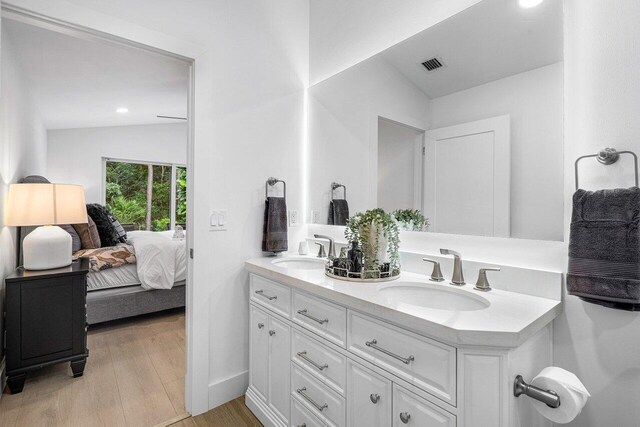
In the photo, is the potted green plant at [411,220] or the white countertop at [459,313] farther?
the potted green plant at [411,220]

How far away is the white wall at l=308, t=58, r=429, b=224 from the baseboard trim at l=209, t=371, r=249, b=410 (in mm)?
1167

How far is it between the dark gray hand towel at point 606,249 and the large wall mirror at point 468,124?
0.18 meters

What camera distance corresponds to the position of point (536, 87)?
127 cm

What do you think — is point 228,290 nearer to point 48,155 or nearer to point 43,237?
point 43,237

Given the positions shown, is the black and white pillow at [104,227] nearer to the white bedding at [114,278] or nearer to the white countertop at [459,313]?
the white bedding at [114,278]

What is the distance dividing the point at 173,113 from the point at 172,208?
215cm

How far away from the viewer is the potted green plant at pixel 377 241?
1.51m

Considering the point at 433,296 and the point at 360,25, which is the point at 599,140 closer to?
the point at 433,296

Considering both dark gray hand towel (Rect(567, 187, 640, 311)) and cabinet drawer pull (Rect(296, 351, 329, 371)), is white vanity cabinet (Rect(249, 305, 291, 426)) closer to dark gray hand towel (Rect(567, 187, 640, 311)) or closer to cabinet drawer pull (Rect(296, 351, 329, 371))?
cabinet drawer pull (Rect(296, 351, 329, 371))

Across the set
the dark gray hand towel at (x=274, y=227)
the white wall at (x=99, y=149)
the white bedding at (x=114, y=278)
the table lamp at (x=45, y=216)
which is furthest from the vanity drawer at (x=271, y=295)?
the white wall at (x=99, y=149)

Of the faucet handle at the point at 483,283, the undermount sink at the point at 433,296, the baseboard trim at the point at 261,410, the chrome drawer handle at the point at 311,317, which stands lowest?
the baseboard trim at the point at 261,410

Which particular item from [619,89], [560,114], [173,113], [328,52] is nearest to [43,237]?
[328,52]

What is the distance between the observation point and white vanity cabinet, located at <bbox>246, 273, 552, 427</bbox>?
902mm

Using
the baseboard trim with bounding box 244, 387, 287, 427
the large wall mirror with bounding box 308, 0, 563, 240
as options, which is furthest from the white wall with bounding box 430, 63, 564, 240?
the baseboard trim with bounding box 244, 387, 287, 427
